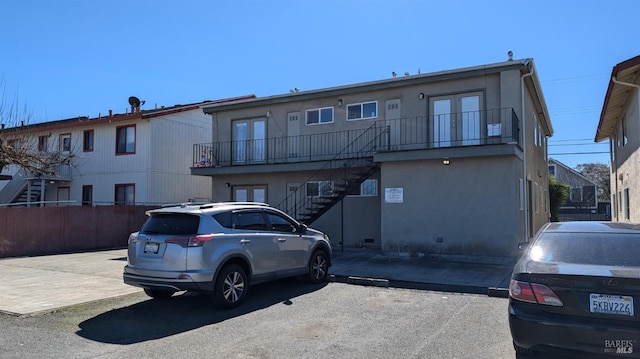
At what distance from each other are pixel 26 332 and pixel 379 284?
628cm

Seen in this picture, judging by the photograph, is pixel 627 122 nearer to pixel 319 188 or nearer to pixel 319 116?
pixel 319 116

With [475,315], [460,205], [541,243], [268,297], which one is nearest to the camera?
[541,243]

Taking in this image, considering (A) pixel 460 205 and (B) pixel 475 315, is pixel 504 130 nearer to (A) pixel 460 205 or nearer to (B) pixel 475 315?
(A) pixel 460 205

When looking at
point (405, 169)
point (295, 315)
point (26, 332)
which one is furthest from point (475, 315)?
point (405, 169)

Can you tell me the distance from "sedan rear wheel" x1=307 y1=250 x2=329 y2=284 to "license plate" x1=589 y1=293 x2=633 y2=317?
595 centimetres

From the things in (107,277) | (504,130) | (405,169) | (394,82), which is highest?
(394,82)

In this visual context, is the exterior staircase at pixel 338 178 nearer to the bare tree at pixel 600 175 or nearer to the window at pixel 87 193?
the window at pixel 87 193

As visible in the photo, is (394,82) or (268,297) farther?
(394,82)

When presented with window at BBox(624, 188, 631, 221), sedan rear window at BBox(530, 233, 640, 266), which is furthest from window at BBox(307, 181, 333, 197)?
window at BBox(624, 188, 631, 221)

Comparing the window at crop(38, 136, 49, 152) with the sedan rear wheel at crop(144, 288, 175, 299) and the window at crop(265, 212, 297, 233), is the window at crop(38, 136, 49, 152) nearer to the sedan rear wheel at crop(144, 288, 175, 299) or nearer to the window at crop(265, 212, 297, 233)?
the sedan rear wheel at crop(144, 288, 175, 299)

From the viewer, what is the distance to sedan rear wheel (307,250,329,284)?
952cm

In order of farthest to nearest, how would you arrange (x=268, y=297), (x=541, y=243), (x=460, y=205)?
1. (x=460, y=205)
2. (x=268, y=297)
3. (x=541, y=243)

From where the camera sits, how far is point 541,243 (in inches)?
208

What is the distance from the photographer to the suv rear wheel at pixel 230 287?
7328 mm
